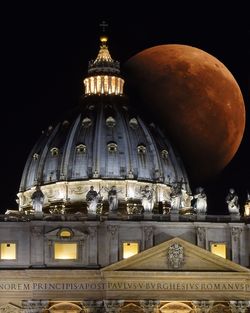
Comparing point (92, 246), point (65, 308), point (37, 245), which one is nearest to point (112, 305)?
point (65, 308)

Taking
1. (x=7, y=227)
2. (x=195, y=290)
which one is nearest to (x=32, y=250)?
(x=7, y=227)

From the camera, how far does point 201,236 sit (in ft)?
487

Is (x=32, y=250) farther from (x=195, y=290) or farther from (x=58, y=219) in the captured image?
(x=195, y=290)

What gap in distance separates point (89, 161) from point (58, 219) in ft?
95.8

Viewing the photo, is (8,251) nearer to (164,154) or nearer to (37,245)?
(37,245)

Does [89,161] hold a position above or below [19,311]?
above

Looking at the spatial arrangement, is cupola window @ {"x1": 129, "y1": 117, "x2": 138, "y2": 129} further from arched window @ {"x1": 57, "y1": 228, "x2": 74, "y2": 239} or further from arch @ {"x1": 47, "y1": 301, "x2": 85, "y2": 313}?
arch @ {"x1": 47, "y1": 301, "x2": 85, "y2": 313}

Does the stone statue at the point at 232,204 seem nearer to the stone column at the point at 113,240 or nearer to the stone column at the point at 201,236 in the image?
the stone column at the point at 201,236

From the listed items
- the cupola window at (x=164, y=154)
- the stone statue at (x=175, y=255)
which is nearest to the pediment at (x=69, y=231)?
the stone statue at (x=175, y=255)

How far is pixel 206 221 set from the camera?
149 m

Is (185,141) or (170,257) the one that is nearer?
(170,257)

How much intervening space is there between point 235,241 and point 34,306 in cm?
1753

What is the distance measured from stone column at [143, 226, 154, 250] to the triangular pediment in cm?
164

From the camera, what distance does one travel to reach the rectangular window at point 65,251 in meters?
147
